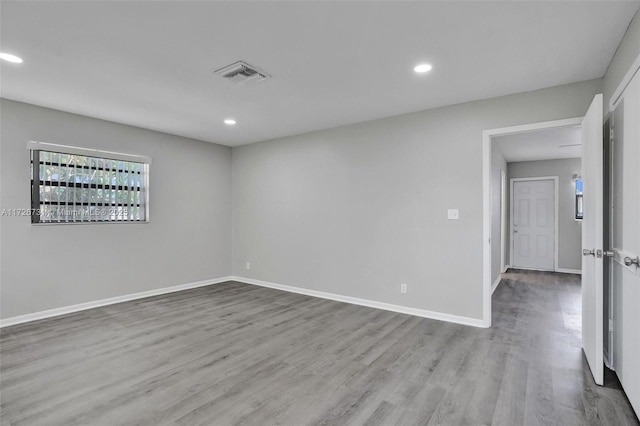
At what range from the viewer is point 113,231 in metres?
4.62

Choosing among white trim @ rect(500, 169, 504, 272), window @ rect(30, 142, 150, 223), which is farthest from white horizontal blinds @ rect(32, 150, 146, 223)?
white trim @ rect(500, 169, 504, 272)

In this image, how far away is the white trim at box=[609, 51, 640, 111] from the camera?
200 centimetres

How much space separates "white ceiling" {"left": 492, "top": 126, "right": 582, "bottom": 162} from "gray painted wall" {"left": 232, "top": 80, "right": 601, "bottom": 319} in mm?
1229

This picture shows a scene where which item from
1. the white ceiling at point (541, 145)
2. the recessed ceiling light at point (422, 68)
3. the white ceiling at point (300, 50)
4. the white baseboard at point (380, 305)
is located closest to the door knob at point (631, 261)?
the white ceiling at point (300, 50)

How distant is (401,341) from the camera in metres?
3.22

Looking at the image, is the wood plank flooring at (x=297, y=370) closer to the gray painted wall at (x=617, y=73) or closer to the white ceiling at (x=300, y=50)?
the gray painted wall at (x=617, y=73)

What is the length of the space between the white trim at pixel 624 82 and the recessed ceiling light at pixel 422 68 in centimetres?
133

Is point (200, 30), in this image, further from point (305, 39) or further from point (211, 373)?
point (211, 373)

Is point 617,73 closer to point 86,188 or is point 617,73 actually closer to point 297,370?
point 297,370

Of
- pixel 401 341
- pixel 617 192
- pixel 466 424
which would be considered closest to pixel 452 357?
pixel 401 341

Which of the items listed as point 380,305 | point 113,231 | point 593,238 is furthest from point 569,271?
point 113,231

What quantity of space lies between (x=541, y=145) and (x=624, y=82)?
13.3 feet

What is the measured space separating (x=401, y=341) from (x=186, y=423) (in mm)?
2043

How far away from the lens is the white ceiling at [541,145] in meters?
5.02
